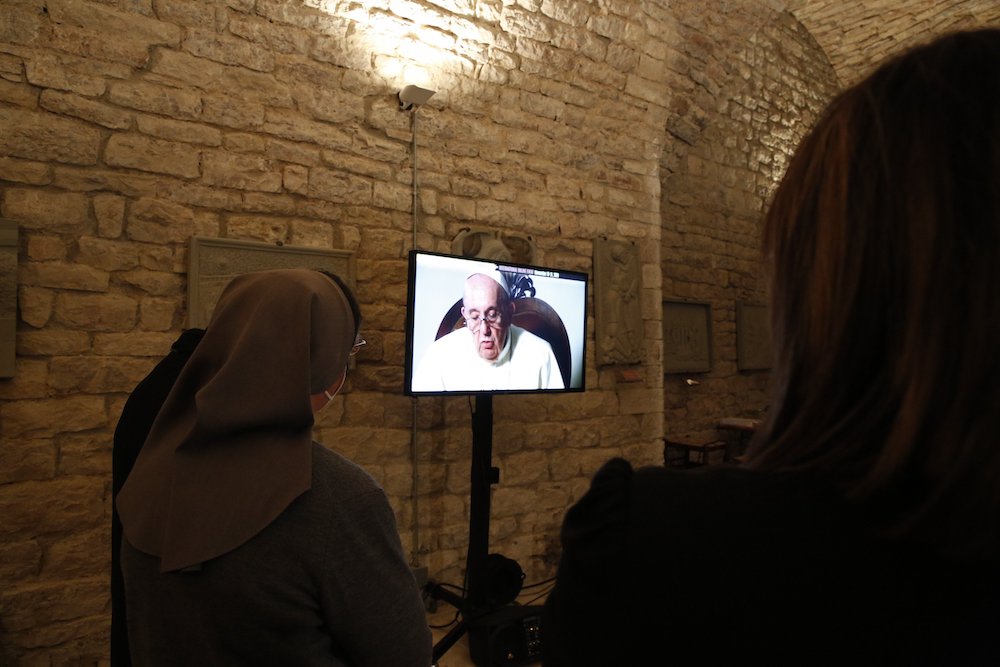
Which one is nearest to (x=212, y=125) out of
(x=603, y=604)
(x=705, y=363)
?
Result: (x=603, y=604)

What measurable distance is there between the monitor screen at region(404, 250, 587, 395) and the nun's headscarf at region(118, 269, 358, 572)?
54.4 inches

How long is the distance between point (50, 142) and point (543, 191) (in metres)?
2.56

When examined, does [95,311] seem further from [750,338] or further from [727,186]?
[750,338]

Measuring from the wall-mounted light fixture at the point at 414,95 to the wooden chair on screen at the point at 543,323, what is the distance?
1171 mm

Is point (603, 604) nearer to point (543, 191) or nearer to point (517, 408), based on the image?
point (517, 408)

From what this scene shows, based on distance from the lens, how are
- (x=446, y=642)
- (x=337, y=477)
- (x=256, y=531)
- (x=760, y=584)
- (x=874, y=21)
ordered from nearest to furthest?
(x=760, y=584) → (x=256, y=531) → (x=337, y=477) → (x=446, y=642) → (x=874, y=21)

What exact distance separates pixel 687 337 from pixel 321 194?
4.61 metres

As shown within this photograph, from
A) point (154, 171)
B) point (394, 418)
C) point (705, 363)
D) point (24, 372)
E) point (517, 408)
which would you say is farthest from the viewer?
point (705, 363)

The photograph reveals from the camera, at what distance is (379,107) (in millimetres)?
3430

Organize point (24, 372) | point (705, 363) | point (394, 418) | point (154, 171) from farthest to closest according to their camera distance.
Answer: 1. point (705, 363)
2. point (394, 418)
3. point (154, 171)
4. point (24, 372)

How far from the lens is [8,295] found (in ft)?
8.18

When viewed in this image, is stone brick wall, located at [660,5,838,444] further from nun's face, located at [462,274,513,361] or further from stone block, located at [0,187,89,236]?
stone block, located at [0,187,89,236]

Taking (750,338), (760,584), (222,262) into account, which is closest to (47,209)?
(222,262)

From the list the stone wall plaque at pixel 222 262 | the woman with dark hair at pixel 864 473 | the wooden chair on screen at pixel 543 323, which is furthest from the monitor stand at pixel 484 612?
the woman with dark hair at pixel 864 473
